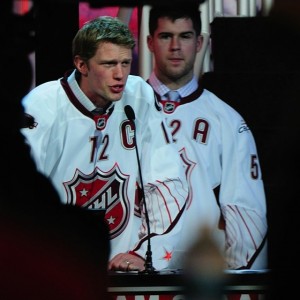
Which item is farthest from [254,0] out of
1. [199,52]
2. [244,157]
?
[244,157]

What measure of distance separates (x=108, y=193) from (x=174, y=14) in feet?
2.22

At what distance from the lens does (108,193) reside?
2.81 meters

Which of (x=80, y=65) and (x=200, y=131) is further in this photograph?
(x=200, y=131)

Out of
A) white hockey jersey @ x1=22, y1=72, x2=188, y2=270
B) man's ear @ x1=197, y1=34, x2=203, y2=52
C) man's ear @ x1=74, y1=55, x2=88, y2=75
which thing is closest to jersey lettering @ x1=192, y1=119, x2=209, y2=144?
white hockey jersey @ x1=22, y1=72, x2=188, y2=270

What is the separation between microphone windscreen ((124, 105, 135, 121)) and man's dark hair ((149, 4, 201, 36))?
0.93ft

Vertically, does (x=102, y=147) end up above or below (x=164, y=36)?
below

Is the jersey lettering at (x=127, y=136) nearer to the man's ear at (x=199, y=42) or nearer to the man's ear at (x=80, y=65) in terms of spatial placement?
the man's ear at (x=80, y=65)

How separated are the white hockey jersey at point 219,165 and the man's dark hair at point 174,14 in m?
0.25

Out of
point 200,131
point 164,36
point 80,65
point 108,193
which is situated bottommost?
point 108,193

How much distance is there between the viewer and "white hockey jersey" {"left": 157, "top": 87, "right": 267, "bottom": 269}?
2.91 metres

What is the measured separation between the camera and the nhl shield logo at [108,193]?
2775 mm

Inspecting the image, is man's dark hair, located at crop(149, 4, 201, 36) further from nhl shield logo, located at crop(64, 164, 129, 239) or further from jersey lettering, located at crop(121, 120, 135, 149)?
nhl shield logo, located at crop(64, 164, 129, 239)

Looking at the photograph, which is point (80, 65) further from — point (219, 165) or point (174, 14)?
point (219, 165)

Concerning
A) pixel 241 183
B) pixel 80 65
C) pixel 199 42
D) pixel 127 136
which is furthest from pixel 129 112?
pixel 241 183
